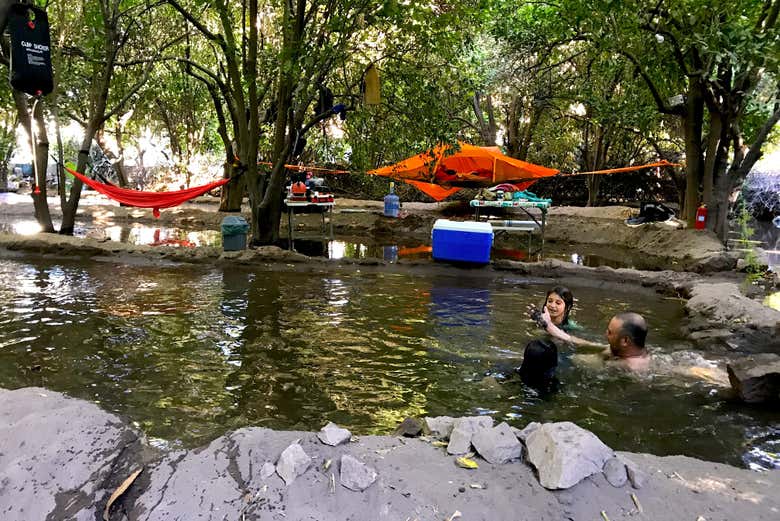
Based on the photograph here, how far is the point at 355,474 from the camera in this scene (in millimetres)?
2453

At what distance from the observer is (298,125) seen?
10.0m

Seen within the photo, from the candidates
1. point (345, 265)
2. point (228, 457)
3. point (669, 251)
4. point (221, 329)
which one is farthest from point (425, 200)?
point (228, 457)

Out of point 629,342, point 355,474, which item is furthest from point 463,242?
point 355,474

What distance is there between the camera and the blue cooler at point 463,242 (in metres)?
8.54

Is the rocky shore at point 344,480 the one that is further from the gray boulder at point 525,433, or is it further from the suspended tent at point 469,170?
the suspended tent at point 469,170

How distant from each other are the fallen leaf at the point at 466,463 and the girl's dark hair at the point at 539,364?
185 cm

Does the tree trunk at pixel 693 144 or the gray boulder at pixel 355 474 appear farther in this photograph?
the tree trunk at pixel 693 144

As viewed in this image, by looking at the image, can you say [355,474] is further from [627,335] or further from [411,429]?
[627,335]

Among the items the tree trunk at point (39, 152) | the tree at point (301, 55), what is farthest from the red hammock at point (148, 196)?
the tree at point (301, 55)

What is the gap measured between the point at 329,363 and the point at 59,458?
246 cm

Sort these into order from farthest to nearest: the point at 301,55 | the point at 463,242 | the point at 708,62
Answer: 1. the point at 463,242
2. the point at 301,55
3. the point at 708,62

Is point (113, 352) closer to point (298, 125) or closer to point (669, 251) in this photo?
point (298, 125)

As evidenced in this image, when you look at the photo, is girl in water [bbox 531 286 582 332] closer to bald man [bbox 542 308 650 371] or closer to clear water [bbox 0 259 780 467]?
clear water [bbox 0 259 780 467]

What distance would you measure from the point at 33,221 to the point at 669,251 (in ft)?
53.2
